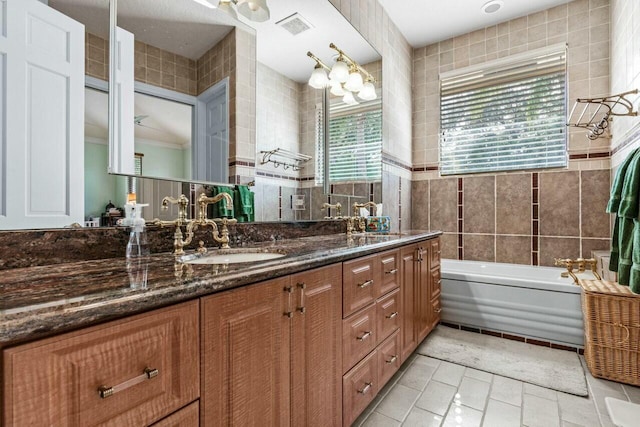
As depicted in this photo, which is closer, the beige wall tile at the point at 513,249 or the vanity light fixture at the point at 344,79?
the vanity light fixture at the point at 344,79

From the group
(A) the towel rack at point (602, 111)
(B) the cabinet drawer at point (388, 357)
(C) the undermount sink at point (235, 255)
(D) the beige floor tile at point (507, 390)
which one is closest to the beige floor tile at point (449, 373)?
(D) the beige floor tile at point (507, 390)

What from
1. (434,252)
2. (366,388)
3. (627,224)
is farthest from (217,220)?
(627,224)

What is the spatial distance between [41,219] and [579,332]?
3027 mm

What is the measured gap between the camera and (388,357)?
1694mm

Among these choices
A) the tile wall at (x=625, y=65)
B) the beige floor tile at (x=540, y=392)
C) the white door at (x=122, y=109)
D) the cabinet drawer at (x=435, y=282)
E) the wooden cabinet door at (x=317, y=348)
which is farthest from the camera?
the cabinet drawer at (x=435, y=282)

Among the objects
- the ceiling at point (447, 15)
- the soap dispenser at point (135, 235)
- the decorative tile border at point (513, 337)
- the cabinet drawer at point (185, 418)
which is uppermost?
the ceiling at point (447, 15)

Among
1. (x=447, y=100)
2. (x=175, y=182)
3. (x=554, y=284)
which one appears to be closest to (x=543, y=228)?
(x=554, y=284)

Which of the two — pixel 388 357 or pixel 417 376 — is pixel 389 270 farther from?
pixel 417 376

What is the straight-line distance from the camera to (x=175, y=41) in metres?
1.40

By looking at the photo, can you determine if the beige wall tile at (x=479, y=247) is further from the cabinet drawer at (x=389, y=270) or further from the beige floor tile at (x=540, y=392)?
the cabinet drawer at (x=389, y=270)

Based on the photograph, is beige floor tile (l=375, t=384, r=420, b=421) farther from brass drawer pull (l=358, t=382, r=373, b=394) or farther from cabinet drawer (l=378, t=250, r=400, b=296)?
cabinet drawer (l=378, t=250, r=400, b=296)

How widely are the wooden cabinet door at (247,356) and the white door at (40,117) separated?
2.18 feet

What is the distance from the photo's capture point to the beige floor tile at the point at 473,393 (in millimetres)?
1659

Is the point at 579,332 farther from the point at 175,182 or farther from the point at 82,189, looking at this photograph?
the point at 82,189
